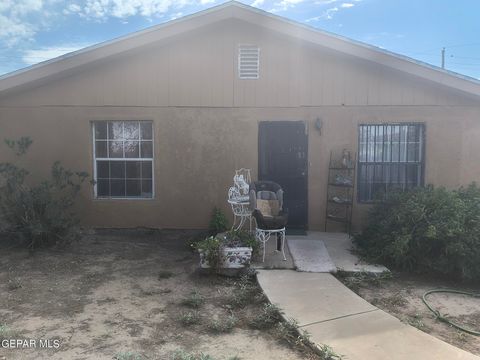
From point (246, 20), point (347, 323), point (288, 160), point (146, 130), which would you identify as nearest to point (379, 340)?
point (347, 323)

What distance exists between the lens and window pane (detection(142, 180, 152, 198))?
27.0ft

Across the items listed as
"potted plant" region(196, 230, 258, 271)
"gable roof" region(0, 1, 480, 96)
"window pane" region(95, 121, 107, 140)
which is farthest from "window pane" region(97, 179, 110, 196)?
"potted plant" region(196, 230, 258, 271)

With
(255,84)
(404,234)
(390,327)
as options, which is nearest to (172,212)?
(255,84)

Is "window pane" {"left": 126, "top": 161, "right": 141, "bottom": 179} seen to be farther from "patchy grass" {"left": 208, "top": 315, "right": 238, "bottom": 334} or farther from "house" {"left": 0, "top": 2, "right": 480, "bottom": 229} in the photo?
"patchy grass" {"left": 208, "top": 315, "right": 238, "bottom": 334}

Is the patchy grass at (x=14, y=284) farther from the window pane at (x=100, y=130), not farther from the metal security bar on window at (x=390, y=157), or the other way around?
the metal security bar on window at (x=390, y=157)

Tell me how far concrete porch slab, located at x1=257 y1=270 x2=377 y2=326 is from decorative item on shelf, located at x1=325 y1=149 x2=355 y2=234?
8.39ft

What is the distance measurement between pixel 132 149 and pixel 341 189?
4052 millimetres

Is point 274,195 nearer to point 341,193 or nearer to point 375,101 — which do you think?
point 341,193

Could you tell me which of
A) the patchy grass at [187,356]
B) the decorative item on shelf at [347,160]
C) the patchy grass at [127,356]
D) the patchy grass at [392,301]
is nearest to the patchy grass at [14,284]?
the patchy grass at [127,356]

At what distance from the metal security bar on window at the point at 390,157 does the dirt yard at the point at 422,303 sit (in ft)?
8.54

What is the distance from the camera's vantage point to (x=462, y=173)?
7.87 meters

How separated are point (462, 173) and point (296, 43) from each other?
390 cm

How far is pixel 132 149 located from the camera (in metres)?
8.18

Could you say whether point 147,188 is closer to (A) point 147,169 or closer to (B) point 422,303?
(A) point 147,169
